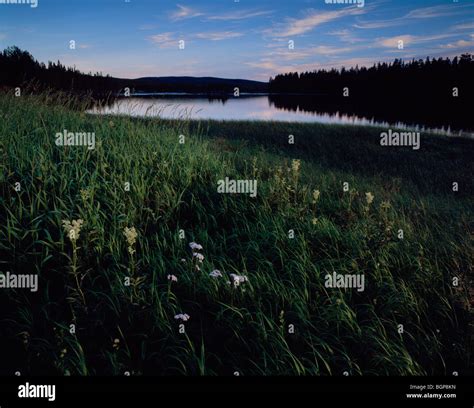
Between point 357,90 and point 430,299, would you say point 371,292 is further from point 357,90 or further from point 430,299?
point 357,90

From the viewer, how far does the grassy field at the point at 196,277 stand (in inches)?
126

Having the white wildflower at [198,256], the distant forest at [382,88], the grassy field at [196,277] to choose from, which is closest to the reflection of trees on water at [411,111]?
the distant forest at [382,88]

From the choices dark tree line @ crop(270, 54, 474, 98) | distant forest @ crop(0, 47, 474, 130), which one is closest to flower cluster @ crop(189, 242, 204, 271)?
distant forest @ crop(0, 47, 474, 130)

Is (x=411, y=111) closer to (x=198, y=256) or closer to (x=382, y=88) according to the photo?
(x=382, y=88)

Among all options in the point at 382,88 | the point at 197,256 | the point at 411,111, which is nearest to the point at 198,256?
the point at 197,256

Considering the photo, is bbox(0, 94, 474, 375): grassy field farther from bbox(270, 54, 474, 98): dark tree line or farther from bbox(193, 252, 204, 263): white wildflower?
bbox(270, 54, 474, 98): dark tree line

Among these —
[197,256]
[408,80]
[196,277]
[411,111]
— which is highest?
[408,80]

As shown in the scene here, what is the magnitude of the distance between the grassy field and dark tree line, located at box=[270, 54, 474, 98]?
5421 cm

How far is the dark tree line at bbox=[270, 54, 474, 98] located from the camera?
67.1 meters

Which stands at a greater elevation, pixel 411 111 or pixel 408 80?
pixel 408 80

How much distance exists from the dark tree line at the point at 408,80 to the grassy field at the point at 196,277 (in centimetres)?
5421

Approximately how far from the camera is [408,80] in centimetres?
7669

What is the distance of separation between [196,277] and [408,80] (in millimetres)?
84983

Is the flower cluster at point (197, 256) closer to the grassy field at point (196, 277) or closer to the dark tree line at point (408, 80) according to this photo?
the grassy field at point (196, 277)
